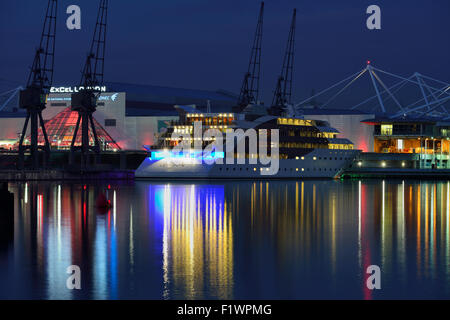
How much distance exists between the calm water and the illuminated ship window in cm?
6506

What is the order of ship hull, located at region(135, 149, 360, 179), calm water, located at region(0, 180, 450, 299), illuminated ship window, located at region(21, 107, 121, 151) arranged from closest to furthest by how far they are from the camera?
calm water, located at region(0, 180, 450, 299) < ship hull, located at region(135, 149, 360, 179) < illuminated ship window, located at region(21, 107, 121, 151)

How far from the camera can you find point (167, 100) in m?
128

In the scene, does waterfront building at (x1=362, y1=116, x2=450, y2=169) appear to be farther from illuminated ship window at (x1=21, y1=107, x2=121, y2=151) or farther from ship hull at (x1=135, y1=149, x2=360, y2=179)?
illuminated ship window at (x1=21, y1=107, x2=121, y2=151)

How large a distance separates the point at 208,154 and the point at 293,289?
66.2 m

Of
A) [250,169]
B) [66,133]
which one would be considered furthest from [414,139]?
[66,133]

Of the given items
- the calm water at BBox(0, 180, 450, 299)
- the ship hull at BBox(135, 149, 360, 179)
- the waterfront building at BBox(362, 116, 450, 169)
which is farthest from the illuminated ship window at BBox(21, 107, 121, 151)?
the calm water at BBox(0, 180, 450, 299)

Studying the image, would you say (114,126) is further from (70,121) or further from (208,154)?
(208,154)

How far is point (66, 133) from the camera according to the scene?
118500 millimetres

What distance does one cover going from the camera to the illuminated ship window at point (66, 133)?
116500 millimetres

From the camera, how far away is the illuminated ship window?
116 meters

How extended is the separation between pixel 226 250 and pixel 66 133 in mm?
93578

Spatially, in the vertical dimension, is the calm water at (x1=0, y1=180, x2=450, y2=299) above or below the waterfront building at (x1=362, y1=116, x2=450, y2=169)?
below

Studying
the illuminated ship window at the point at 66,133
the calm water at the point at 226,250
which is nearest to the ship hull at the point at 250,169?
the illuminated ship window at the point at 66,133
